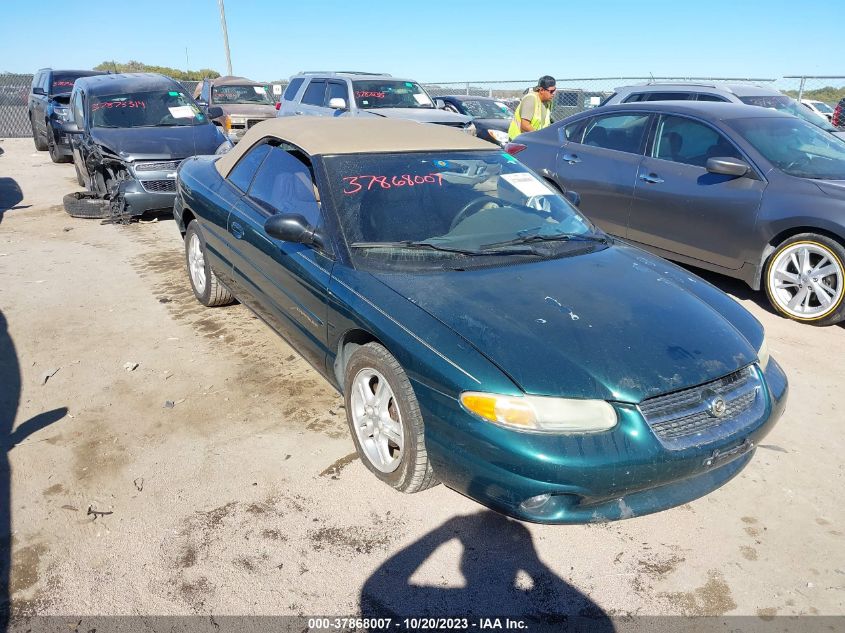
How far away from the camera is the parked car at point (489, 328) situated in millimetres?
2352

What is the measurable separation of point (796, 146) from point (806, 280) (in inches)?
50.8

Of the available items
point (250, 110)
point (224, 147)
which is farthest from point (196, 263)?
point (250, 110)

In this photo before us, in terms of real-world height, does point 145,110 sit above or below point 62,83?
below

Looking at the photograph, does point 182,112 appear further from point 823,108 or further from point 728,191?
point 823,108

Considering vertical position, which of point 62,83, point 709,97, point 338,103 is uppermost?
point 62,83

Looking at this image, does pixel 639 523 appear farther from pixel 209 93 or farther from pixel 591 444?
pixel 209 93

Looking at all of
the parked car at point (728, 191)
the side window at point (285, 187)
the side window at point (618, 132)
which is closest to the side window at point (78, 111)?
the side window at point (285, 187)

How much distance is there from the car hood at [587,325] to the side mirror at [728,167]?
7.38ft

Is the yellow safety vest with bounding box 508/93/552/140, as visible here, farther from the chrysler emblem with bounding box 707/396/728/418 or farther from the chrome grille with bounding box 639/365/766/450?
the chrysler emblem with bounding box 707/396/728/418

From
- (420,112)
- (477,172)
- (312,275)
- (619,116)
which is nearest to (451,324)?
(312,275)

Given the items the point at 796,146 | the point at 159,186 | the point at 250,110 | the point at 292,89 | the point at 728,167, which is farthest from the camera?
the point at 250,110

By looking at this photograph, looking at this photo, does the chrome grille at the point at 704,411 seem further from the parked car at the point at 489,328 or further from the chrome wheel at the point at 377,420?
the chrome wheel at the point at 377,420

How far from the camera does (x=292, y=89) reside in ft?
43.2

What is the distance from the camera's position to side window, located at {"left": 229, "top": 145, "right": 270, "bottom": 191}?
13.8ft
